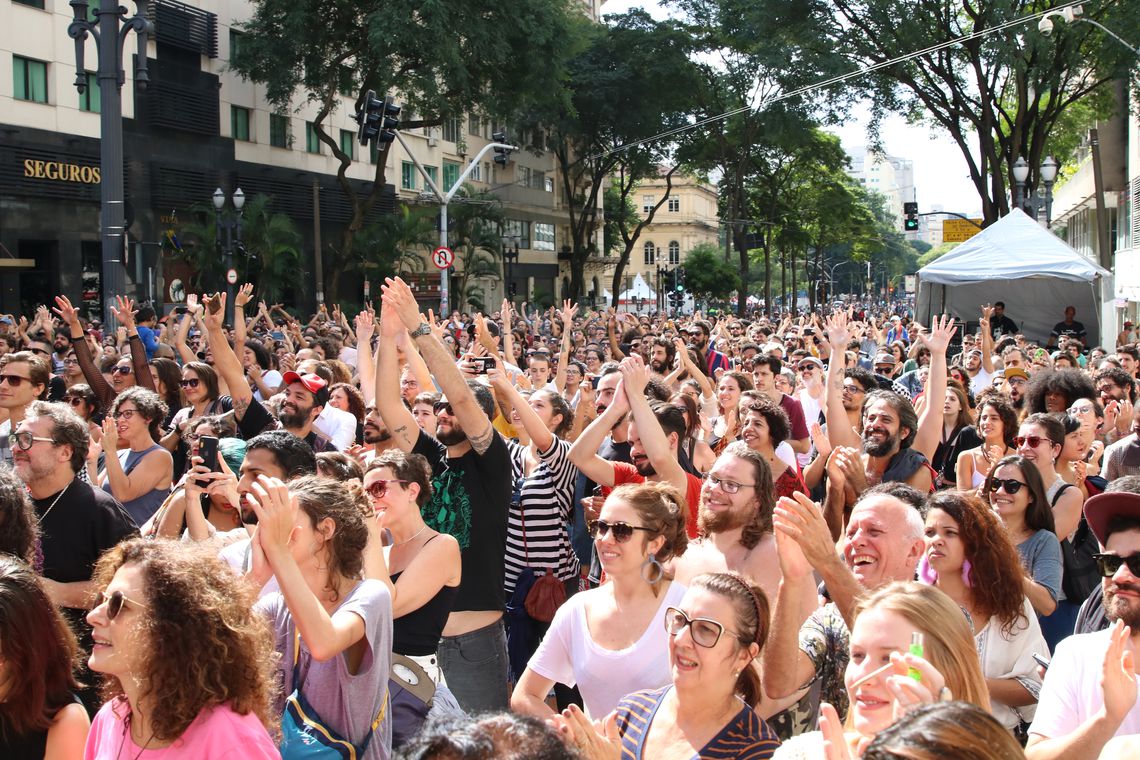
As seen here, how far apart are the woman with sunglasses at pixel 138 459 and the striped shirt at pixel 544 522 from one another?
1.88 meters

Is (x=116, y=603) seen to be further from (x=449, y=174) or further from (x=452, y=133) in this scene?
(x=452, y=133)

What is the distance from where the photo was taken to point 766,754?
344 centimetres

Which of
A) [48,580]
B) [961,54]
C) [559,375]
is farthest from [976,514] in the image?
[961,54]

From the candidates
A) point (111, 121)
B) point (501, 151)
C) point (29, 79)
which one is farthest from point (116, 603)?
point (29, 79)

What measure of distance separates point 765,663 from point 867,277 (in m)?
137

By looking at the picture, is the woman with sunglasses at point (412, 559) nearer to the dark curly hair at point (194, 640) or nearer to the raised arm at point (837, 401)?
the dark curly hair at point (194, 640)

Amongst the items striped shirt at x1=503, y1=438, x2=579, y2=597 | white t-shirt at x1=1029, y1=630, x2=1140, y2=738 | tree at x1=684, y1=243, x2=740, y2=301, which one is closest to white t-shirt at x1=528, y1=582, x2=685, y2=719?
white t-shirt at x1=1029, y1=630, x2=1140, y2=738

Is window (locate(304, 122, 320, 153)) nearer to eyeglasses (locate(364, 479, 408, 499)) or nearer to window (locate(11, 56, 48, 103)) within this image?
window (locate(11, 56, 48, 103))

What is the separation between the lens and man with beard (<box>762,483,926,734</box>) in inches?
152

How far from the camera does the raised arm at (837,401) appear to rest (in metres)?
7.85

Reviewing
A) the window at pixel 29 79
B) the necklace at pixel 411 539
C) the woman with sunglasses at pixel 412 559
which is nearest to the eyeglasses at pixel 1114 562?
the woman with sunglasses at pixel 412 559

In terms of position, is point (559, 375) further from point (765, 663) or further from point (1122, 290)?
point (1122, 290)

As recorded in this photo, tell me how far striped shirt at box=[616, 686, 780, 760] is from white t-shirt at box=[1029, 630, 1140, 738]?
788mm

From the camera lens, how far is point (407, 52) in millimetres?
33781
